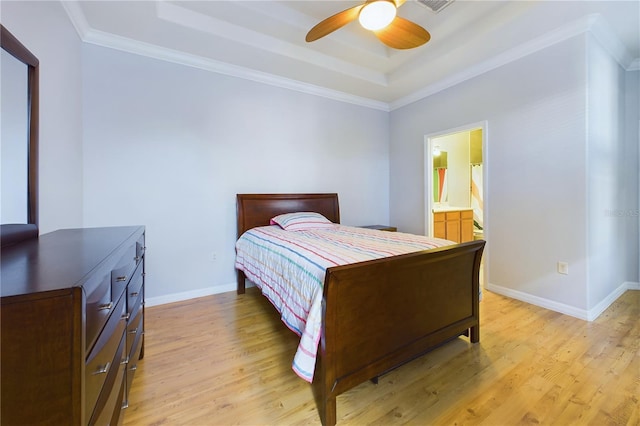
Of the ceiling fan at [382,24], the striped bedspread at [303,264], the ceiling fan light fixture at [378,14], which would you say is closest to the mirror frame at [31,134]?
the striped bedspread at [303,264]

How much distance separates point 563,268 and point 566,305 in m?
0.34

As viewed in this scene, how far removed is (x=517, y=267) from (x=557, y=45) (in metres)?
2.19

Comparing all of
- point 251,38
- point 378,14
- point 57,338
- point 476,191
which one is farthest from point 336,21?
point 476,191

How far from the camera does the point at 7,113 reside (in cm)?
125

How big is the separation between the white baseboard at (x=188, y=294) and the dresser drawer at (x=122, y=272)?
173 cm

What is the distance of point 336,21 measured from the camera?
1.97 meters

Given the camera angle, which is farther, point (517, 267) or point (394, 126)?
point (394, 126)

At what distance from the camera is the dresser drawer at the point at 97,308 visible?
729 millimetres

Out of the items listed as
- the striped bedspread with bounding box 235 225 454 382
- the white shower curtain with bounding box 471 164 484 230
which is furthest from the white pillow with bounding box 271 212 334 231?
the white shower curtain with bounding box 471 164 484 230

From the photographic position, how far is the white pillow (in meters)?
2.96

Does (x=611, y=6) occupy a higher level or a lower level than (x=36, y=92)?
higher

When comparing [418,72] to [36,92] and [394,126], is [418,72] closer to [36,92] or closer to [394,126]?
[394,126]

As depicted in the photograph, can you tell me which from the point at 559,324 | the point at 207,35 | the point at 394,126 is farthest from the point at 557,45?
the point at 207,35

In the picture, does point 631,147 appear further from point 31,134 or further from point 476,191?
point 31,134
